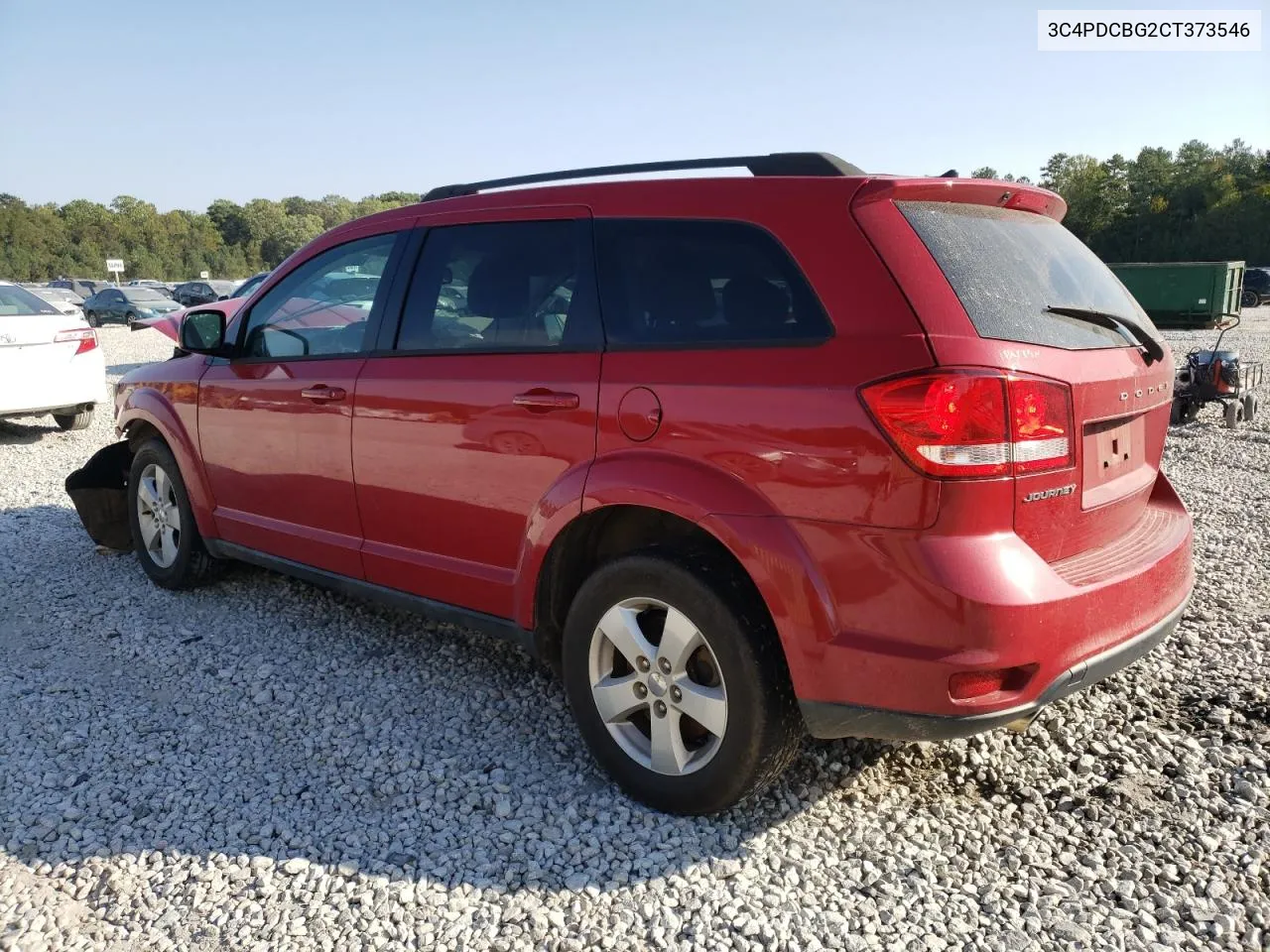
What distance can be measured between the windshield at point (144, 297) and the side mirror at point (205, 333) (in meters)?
33.8

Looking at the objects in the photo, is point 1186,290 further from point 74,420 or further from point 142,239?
point 142,239

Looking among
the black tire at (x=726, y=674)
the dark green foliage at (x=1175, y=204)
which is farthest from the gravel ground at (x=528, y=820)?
the dark green foliage at (x=1175, y=204)

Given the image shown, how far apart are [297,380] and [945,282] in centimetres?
272

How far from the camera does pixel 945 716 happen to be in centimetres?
242

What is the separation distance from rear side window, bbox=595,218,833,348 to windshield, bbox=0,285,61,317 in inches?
342

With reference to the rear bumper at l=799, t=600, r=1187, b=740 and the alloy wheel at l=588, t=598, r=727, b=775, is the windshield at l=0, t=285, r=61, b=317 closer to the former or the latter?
the alloy wheel at l=588, t=598, r=727, b=775

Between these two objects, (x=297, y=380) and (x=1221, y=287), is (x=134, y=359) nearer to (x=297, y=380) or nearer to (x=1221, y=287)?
(x=297, y=380)

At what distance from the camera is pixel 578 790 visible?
3104 millimetres

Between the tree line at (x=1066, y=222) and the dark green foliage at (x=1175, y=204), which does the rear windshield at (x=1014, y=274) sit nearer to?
the tree line at (x=1066, y=222)

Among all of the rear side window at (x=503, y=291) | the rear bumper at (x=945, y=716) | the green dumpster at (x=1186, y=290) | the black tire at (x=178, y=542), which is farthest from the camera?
the green dumpster at (x=1186, y=290)

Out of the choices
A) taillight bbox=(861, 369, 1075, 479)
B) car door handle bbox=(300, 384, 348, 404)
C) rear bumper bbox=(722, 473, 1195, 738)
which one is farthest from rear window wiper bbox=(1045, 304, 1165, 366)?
car door handle bbox=(300, 384, 348, 404)

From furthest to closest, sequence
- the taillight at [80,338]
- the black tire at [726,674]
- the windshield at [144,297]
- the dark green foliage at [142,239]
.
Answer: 1. the dark green foliage at [142,239]
2. the windshield at [144,297]
3. the taillight at [80,338]
4. the black tire at [726,674]

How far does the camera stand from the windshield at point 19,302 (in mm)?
9500

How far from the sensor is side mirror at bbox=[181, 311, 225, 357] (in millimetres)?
4484
